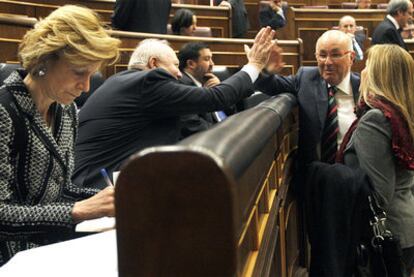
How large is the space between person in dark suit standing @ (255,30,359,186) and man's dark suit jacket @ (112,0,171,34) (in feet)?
4.71

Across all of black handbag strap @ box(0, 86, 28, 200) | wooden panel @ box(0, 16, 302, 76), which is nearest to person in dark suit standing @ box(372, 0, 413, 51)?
wooden panel @ box(0, 16, 302, 76)

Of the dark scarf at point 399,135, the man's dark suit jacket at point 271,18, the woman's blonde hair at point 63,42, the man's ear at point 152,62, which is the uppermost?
the woman's blonde hair at point 63,42

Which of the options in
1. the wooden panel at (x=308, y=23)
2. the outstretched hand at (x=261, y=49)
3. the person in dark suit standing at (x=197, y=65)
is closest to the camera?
the outstretched hand at (x=261, y=49)

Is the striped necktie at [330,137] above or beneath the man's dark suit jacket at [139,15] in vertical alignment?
beneath

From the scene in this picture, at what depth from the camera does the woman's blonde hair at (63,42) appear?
3.16ft

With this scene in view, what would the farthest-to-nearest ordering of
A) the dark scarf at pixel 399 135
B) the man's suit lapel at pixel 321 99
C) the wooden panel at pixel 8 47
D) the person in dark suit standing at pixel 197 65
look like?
the wooden panel at pixel 8 47 → the person in dark suit standing at pixel 197 65 → the man's suit lapel at pixel 321 99 → the dark scarf at pixel 399 135

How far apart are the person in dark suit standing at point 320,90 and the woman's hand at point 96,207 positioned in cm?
91

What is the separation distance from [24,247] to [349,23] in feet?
10.6

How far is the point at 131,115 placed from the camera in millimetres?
1513

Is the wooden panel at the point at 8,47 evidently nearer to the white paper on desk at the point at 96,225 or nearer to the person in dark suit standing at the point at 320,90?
the person in dark suit standing at the point at 320,90

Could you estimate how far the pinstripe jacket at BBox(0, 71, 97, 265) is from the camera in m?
0.91

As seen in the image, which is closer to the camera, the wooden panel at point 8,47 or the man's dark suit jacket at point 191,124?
the man's dark suit jacket at point 191,124

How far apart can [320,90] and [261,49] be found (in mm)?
244

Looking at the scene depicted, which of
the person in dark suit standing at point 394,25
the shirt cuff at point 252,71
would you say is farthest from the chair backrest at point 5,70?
the person in dark suit standing at point 394,25
